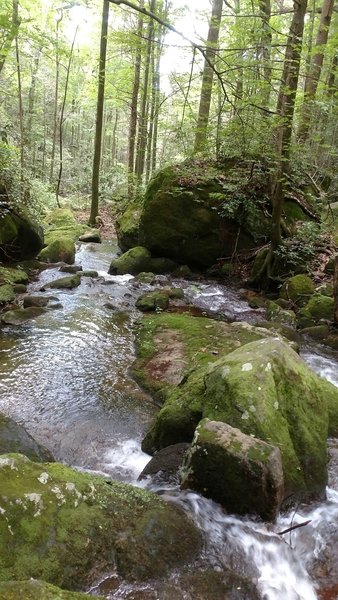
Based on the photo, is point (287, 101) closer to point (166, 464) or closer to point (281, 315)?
point (281, 315)

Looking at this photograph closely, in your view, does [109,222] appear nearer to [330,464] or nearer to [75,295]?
[75,295]

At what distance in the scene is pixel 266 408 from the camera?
419cm

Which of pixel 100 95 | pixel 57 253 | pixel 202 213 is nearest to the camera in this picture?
pixel 202 213

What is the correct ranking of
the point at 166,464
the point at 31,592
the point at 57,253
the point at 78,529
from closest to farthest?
the point at 31,592
the point at 78,529
the point at 166,464
the point at 57,253

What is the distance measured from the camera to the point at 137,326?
28.4 ft

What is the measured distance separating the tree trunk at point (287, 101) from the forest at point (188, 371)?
58mm

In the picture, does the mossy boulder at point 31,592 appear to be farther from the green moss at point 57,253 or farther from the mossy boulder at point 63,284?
the green moss at point 57,253

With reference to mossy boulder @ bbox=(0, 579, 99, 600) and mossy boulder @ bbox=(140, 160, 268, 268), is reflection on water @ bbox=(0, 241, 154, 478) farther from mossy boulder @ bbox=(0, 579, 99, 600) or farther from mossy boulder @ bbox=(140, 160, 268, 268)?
mossy boulder @ bbox=(140, 160, 268, 268)

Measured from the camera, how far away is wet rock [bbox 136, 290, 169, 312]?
31.7ft

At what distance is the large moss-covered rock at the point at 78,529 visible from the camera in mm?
2586

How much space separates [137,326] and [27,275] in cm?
410

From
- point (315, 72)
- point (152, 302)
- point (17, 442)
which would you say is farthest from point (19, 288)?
point (315, 72)

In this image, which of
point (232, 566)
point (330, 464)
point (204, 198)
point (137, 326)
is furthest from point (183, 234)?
point (232, 566)

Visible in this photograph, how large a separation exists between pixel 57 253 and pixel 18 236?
5.70 ft
